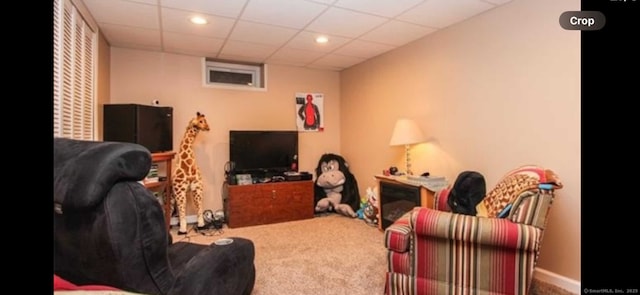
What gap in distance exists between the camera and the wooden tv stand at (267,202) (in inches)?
152

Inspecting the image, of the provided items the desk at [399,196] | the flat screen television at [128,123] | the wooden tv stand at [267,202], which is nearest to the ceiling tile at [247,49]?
the flat screen television at [128,123]

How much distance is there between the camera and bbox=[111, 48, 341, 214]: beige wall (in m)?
3.79

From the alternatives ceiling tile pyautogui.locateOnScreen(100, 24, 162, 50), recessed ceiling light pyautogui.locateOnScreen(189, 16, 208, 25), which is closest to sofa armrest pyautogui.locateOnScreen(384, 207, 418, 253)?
recessed ceiling light pyautogui.locateOnScreen(189, 16, 208, 25)

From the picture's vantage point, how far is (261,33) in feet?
10.7

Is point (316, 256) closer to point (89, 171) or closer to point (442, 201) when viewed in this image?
point (442, 201)

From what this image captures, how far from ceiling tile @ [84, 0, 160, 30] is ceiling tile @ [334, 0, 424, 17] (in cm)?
163

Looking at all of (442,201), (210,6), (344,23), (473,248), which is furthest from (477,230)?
(210,6)

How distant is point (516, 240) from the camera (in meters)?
1.65

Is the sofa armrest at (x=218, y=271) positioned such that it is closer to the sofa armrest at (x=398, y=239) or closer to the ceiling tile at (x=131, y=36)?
the sofa armrest at (x=398, y=239)

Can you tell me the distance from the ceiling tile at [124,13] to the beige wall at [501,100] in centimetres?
263
